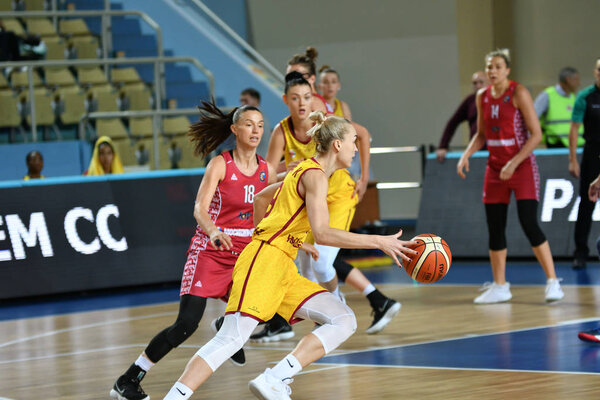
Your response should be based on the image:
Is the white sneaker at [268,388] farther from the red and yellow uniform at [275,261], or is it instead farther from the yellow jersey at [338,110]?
the yellow jersey at [338,110]

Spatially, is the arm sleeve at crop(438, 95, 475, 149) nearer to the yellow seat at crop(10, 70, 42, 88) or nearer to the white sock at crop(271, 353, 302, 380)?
the yellow seat at crop(10, 70, 42, 88)

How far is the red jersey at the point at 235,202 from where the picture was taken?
646 centimetres

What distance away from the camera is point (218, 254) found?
6410 mm

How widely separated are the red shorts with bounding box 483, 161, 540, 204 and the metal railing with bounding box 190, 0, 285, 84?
8439 mm

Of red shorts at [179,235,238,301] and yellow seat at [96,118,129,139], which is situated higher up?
yellow seat at [96,118,129,139]

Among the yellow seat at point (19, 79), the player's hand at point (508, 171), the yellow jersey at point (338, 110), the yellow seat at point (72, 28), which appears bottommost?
the player's hand at point (508, 171)

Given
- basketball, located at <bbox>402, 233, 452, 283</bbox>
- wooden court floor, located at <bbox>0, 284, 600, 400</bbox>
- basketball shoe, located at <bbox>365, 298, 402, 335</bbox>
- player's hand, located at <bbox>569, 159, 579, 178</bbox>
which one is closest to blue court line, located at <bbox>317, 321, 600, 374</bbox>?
wooden court floor, located at <bbox>0, 284, 600, 400</bbox>

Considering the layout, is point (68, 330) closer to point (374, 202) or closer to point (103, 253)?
point (103, 253)

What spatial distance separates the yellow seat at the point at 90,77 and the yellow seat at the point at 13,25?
1288 mm

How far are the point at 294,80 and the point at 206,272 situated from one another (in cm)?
194

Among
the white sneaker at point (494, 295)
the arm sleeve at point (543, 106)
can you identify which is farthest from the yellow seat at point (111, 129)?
the white sneaker at point (494, 295)

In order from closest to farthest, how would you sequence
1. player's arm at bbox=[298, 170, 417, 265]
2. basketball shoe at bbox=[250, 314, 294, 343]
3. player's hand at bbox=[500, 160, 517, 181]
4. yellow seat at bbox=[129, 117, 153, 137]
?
1. player's arm at bbox=[298, 170, 417, 265]
2. basketball shoe at bbox=[250, 314, 294, 343]
3. player's hand at bbox=[500, 160, 517, 181]
4. yellow seat at bbox=[129, 117, 153, 137]

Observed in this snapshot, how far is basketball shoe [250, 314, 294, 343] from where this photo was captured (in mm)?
8023

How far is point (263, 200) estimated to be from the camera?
240 inches
